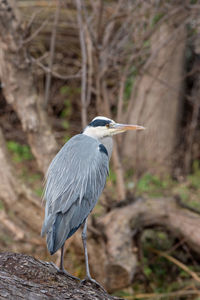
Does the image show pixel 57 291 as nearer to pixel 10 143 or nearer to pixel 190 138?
pixel 190 138

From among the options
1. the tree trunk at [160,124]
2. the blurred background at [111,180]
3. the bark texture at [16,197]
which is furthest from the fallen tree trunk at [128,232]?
the tree trunk at [160,124]

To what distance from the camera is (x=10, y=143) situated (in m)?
9.92

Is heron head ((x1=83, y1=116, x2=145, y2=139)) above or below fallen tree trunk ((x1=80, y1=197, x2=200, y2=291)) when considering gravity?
above

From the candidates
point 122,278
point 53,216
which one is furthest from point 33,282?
point 122,278

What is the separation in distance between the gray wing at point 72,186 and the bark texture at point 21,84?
5.86 feet

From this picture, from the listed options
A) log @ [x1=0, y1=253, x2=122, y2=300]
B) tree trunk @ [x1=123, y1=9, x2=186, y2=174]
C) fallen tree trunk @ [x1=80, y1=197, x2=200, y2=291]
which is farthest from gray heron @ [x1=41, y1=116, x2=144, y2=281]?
tree trunk @ [x1=123, y1=9, x2=186, y2=174]

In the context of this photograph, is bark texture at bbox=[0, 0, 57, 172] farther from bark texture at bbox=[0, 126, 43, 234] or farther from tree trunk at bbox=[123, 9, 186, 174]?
tree trunk at bbox=[123, 9, 186, 174]

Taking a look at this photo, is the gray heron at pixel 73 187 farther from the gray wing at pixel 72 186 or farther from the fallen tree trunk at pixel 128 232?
the fallen tree trunk at pixel 128 232

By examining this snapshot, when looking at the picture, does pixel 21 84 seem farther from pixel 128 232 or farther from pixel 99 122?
pixel 128 232

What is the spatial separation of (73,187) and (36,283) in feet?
2.70

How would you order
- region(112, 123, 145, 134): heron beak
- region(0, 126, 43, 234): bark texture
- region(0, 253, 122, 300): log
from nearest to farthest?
region(0, 253, 122, 300): log
region(112, 123, 145, 134): heron beak
region(0, 126, 43, 234): bark texture

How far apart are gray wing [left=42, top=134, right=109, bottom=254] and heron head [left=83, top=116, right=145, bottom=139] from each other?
0.54 ft

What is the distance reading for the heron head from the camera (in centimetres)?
395

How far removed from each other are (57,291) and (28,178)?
6.16 metres
